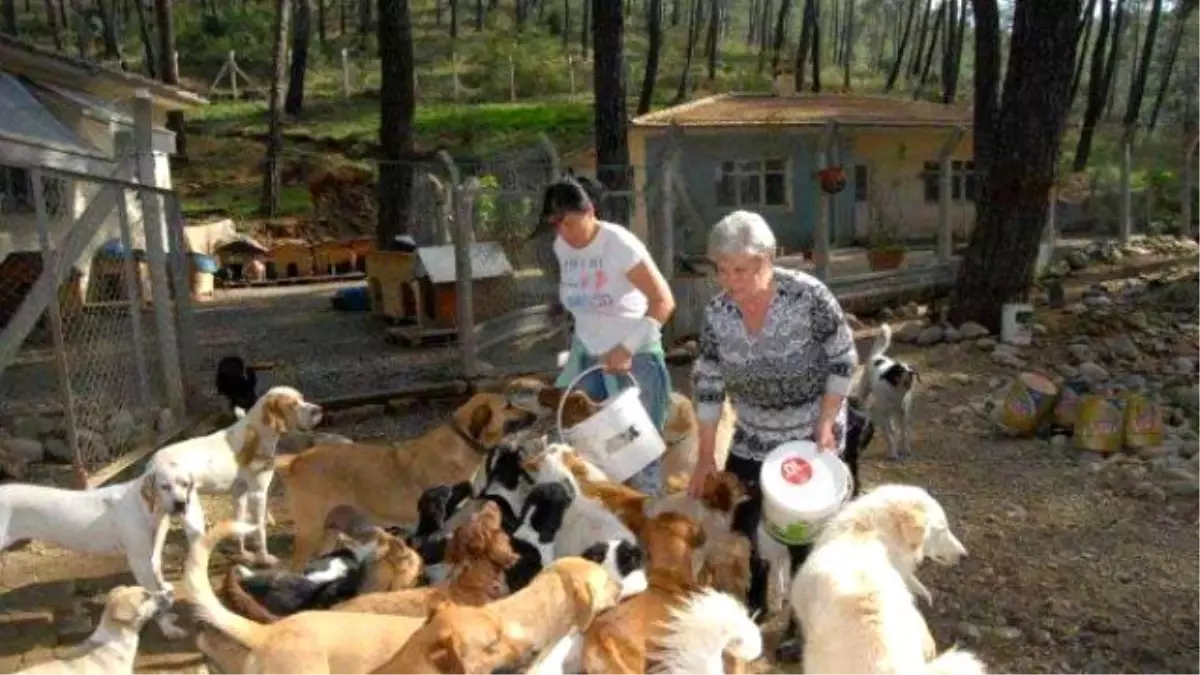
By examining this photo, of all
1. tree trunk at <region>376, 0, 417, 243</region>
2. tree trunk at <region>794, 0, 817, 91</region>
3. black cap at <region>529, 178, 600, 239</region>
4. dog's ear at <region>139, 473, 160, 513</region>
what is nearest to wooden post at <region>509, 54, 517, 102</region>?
tree trunk at <region>794, 0, 817, 91</region>

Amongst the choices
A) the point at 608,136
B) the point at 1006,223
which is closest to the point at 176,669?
the point at 1006,223

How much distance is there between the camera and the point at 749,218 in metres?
4.35

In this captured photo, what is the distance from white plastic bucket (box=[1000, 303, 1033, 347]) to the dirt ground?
3.54 m

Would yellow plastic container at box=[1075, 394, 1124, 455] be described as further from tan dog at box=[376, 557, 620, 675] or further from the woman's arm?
tan dog at box=[376, 557, 620, 675]

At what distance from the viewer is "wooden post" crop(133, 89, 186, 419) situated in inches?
350

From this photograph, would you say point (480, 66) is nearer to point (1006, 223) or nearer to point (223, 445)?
point (1006, 223)

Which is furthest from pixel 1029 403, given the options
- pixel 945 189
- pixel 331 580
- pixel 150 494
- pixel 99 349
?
pixel 99 349

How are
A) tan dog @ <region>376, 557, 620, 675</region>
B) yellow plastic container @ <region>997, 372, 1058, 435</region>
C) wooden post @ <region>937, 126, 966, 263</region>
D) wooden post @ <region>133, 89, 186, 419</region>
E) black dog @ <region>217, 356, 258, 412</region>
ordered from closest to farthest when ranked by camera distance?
1. tan dog @ <region>376, 557, 620, 675</region>
2. yellow plastic container @ <region>997, 372, 1058, 435</region>
3. wooden post @ <region>133, 89, 186, 419</region>
4. black dog @ <region>217, 356, 258, 412</region>
5. wooden post @ <region>937, 126, 966, 263</region>

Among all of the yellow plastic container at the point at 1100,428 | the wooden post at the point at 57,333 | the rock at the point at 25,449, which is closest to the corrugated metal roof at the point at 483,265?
the rock at the point at 25,449

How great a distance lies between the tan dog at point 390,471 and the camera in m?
5.84

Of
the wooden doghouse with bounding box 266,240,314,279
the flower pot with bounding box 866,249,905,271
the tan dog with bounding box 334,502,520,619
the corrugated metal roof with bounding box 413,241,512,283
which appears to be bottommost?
the wooden doghouse with bounding box 266,240,314,279

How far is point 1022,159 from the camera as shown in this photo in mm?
11977

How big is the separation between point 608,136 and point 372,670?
1212cm

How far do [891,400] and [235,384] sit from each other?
16.7 ft
